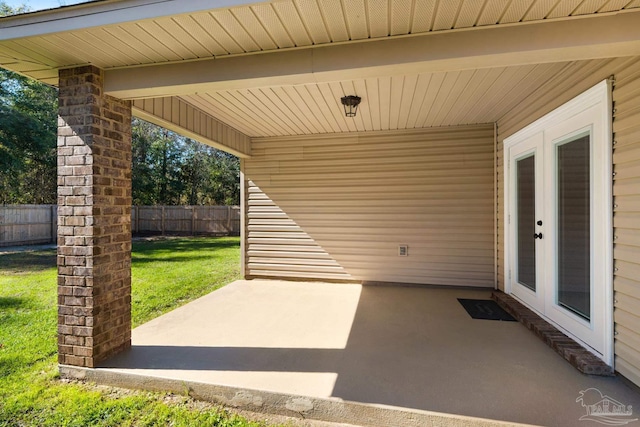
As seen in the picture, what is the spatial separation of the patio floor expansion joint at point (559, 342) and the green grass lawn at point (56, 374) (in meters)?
2.44

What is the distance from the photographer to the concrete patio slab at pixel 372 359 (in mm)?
1984

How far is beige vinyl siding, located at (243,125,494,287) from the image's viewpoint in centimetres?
468

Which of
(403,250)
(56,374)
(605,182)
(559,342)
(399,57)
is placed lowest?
(56,374)

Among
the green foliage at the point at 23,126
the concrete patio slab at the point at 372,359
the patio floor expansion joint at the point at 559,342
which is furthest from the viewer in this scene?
the green foliage at the point at 23,126

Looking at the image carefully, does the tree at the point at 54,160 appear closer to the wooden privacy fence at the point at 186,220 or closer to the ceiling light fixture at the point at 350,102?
the wooden privacy fence at the point at 186,220

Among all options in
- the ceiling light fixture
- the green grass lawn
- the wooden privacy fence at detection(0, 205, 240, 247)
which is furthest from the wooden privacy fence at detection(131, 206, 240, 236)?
the ceiling light fixture

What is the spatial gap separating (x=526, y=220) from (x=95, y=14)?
4322 mm

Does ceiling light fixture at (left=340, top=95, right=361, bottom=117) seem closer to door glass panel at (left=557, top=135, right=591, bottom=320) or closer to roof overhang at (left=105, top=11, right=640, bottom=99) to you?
roof overhang at (left=105, top=11, right=640, bottom=99)

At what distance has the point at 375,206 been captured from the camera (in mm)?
5039

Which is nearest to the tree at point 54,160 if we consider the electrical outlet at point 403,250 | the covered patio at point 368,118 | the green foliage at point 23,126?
the green foliage at point 23,126

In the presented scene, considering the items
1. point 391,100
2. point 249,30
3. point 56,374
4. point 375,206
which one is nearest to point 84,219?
point 56,374

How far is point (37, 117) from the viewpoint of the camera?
10875mm

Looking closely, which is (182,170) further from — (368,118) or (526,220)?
(526,220)

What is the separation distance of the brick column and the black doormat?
3.64 meters
